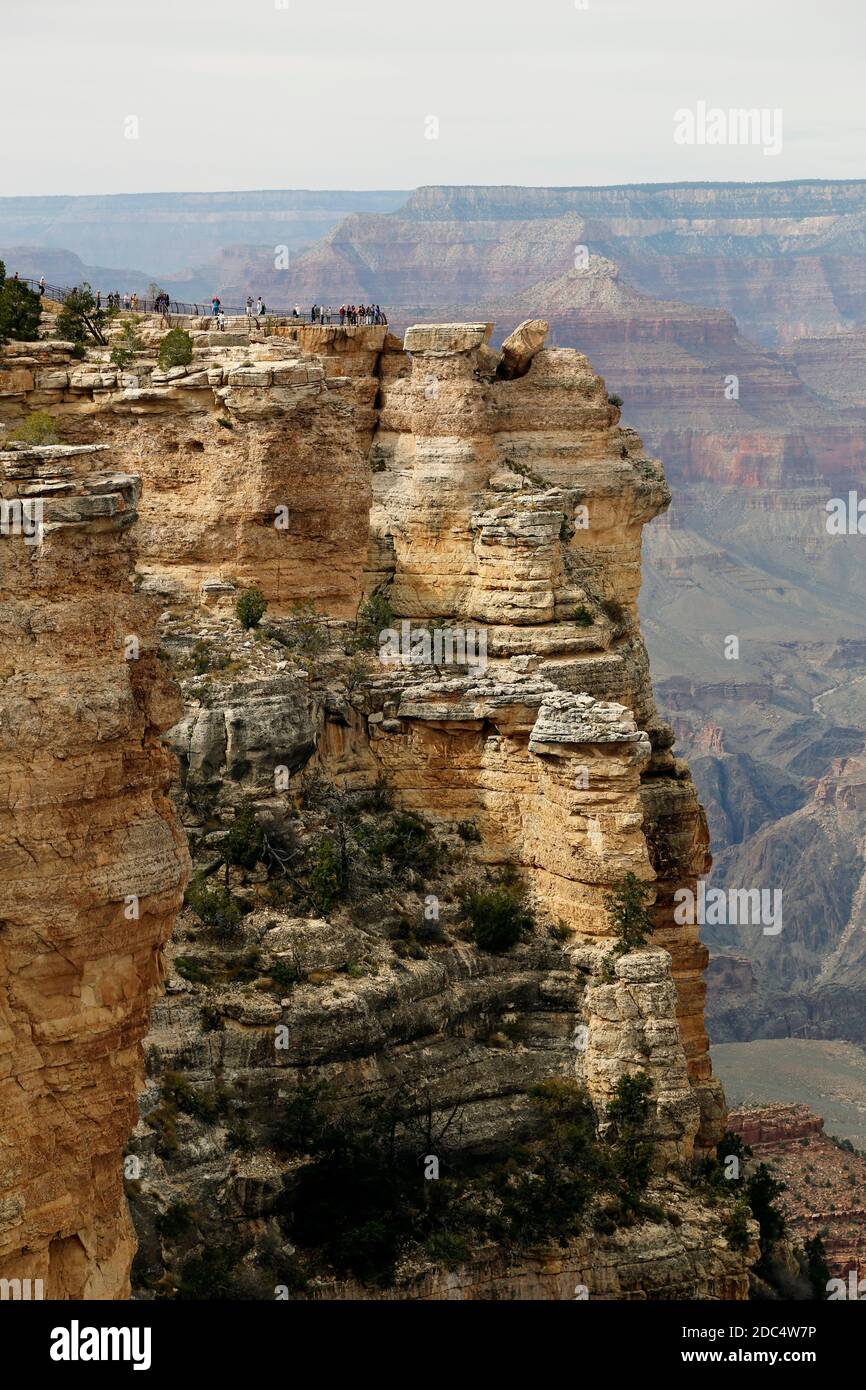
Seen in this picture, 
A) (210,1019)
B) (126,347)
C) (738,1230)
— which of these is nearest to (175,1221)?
(210,1019)

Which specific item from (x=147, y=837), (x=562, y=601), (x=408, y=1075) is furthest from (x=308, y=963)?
(x=147, y=837)

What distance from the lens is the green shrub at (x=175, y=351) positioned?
50.0 metres

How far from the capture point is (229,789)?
152ft

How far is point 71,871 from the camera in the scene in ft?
81.8

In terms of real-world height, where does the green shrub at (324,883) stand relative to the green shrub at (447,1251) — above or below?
above

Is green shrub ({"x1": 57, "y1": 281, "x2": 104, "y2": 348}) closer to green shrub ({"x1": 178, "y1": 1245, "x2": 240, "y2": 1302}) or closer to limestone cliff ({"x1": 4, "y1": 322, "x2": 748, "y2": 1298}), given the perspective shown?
limestone cliff ({"x1": 4, "y1": 322, "x2": 748, "y2": 1298})

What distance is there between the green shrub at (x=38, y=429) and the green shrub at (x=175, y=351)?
3126mm

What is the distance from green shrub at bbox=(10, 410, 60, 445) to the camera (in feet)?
143

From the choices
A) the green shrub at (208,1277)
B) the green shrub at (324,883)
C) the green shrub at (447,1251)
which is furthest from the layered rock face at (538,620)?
the green shrub at (208,1277)

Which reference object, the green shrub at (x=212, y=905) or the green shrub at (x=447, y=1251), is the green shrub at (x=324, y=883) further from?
the green shrub at (x=447, y=1251)

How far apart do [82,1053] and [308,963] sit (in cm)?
1976

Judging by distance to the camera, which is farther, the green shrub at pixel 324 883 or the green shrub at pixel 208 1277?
the green shrub at pixel 324 883

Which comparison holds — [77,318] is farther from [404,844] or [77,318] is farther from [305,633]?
[404,844]

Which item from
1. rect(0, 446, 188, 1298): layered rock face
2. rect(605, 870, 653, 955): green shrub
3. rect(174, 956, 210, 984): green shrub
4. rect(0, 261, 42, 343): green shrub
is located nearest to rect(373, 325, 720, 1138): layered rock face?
rect(605, 870, 653, 955): green shrub
